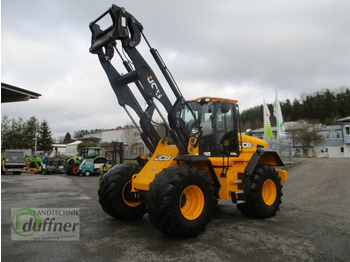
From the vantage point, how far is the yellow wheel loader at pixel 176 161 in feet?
14.2

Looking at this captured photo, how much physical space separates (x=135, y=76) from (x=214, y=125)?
1931mm

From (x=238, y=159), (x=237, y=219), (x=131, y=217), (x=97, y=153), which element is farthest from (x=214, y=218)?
(x=97, y=153)

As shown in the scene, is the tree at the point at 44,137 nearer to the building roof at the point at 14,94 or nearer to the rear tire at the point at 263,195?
the building roof at the point at 14,94

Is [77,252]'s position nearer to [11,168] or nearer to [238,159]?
[238,159]

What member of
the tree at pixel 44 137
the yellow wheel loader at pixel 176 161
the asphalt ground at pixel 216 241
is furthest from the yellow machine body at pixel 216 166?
the tree at pixel 44 137

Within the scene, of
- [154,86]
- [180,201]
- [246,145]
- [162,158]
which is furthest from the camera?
[246,145]

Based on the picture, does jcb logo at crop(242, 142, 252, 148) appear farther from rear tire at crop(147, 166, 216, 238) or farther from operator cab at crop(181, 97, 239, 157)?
rear tire at crop(147, 166, 216, 238)

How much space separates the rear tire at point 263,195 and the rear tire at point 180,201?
1.38m

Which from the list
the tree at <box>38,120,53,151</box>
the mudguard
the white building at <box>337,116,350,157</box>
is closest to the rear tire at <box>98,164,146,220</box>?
the mudguard

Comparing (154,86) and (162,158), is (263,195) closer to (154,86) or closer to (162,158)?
(162,158)

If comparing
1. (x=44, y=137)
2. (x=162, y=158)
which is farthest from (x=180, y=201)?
(x=44, y=137)

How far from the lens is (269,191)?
20.8 feet

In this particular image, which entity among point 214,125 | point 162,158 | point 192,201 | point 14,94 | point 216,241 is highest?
point 14,94

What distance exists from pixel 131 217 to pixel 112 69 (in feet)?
9.82
